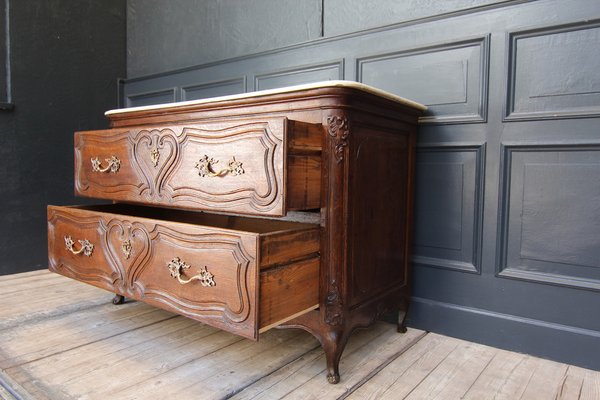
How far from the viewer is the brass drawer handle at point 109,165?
138cm

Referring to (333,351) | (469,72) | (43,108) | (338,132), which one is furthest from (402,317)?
(43,108)

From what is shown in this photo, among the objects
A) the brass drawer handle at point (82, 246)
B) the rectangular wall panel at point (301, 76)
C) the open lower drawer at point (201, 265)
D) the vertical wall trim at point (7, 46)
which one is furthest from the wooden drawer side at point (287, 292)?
the vertical wall trim at point (7, 46)

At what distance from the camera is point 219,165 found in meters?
1.12

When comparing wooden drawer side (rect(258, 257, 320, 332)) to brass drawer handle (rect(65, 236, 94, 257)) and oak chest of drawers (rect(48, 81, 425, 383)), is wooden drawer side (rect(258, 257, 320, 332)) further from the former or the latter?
brass drawer handle (rect(65, 236, 94, 257))

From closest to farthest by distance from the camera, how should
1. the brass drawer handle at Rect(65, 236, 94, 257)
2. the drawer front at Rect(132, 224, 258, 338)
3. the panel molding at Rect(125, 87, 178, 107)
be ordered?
1. the drawer front at Rect(132, 224, 258, 338)
2. the brass drawer handle at Rect(65, 236, 94, 257)
3. the panel molding at Rect(125, 87, 178, 107)

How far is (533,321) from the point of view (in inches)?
52.6

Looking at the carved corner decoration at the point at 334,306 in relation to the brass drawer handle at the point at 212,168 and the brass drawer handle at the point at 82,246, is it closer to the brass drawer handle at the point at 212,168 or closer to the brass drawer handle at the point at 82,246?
the brass drawer handle at the point at 212,168

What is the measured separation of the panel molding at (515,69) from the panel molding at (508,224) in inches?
3.1

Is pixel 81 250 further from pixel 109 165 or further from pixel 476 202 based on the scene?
pixel 476 202

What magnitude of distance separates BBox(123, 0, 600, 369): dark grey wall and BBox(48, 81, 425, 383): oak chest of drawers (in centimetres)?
12

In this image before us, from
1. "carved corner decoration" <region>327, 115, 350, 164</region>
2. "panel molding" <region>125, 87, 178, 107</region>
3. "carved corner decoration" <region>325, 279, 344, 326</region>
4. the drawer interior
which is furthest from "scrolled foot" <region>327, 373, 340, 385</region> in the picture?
"panel molding" <region>125, 87, 178, 107</region>

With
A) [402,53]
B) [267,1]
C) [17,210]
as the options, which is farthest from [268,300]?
[17,210]

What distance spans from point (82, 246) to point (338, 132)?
0.87 m

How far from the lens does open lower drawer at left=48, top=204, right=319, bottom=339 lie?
0.97 m
